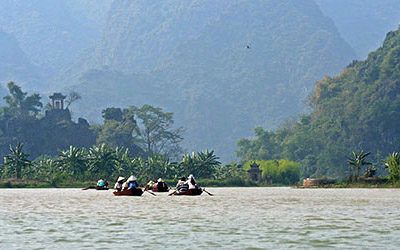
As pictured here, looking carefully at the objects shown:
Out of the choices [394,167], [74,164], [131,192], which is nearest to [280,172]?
[74,164]

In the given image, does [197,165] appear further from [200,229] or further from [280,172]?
[200,229]

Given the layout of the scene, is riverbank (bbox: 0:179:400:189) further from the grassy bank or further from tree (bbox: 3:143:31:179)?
tree (bbox: 3:143:31:179)

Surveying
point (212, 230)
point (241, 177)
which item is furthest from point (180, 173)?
point (212, 230)

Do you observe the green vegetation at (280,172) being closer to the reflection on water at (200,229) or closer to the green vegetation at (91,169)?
the green vegetation at (91,169)

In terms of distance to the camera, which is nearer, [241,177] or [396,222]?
[396,222]

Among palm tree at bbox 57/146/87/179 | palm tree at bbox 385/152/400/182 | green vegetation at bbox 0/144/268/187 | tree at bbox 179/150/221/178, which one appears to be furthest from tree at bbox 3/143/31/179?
palm tree at bbox 385/152/400/182

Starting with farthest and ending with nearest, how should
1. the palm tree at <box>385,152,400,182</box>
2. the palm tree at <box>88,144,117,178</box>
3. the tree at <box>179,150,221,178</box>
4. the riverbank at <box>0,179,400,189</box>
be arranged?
the tree at <box>179,150,221,178</box> < the palm tree at <box>88,144,117,178</box> < the riverbank at <box>0,179,400,189</box> < the palm tree at <box>385,152,400,182</box>

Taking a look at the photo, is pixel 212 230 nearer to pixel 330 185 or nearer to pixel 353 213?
pixel 353 213

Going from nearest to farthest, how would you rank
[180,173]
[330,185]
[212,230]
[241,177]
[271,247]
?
[271,247]
[212,230]
[330,185]
[180,173]
[241,177]

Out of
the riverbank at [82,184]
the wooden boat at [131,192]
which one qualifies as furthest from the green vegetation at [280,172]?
the wooden boat at [131,192]

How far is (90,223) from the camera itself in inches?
1449

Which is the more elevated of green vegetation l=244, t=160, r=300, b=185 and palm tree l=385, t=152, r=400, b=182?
green vegetation l=244, t=160, r=300, b=185

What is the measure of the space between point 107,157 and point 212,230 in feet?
313

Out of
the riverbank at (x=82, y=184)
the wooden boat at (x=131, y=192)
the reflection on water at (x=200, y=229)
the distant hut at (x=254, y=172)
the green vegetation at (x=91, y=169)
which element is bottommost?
the reflection on water at (x=200, y=229)
